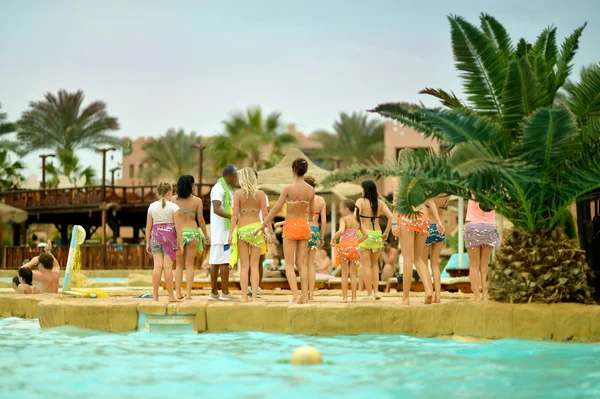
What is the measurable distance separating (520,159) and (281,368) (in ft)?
12.0

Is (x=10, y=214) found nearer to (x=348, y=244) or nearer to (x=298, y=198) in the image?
(x=348, y=244)

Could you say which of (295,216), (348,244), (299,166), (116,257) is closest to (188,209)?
(295,216)

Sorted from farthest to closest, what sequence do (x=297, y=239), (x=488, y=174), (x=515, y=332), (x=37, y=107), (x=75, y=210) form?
1. (x=37, y=107)
2. (x=75, y=210)
3. (x=297, y=239)
4. (x=488, y=174)
5. (x=515, y=332)

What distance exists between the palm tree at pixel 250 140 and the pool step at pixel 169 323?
40576mm

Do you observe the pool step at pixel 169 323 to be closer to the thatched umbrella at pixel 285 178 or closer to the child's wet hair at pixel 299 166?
the child's wet hair at pixel 299 166

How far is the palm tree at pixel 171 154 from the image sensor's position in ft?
190

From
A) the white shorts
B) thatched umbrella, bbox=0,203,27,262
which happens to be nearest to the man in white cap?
the white shorts

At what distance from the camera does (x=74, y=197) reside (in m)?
38.2

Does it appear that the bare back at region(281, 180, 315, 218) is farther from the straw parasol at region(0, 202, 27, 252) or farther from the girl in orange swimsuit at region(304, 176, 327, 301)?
the straw parasol at region(0, 202, 27, 252)

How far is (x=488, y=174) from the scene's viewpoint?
8.99 m

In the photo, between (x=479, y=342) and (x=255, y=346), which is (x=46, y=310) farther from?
(x=479, y=342)

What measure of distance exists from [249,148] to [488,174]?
42036mm

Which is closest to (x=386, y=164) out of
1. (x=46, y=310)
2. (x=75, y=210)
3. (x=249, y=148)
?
(x=46, y=310)

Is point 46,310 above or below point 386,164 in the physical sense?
below
